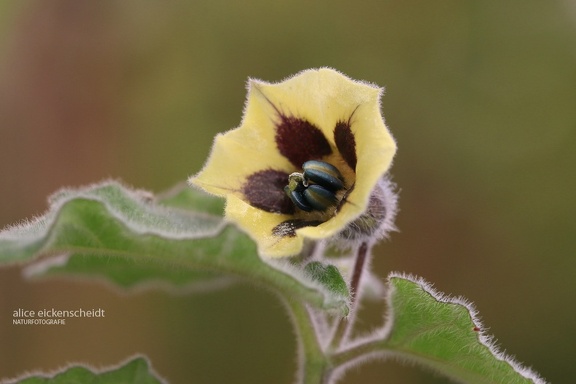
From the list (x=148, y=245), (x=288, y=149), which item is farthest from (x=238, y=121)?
(x=148, y=245)

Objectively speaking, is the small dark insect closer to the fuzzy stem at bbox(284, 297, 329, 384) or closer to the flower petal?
the flower petal

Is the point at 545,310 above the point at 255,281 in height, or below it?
above

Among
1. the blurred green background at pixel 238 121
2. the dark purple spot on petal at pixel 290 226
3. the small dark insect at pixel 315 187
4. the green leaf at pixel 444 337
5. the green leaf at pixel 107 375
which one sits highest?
the blurred green background at pixel 238 121

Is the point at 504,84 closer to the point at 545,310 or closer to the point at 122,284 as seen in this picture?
the point at 545,310

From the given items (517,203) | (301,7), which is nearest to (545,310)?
(517,203)

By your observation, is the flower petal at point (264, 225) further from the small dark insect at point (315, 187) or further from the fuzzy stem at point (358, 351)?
the fuzzy stem at point (358, 351)

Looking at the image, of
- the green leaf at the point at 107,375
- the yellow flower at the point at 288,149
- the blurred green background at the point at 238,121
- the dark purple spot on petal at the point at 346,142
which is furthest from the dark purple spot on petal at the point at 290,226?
the blurred green background at the point at 238,121

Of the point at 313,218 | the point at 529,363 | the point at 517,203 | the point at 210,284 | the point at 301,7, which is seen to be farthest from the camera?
the point at 301,7
